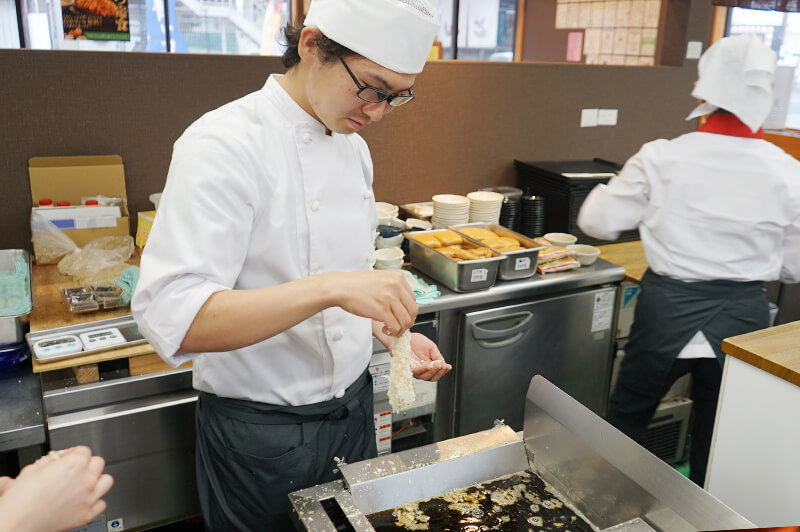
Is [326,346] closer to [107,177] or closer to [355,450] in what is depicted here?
[355,450]

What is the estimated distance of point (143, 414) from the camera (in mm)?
1950

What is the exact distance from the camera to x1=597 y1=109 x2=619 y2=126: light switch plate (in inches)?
145

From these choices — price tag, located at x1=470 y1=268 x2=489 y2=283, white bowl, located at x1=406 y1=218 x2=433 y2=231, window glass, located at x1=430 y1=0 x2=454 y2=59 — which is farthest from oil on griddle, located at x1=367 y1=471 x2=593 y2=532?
window glass, located at x1=430 y1=0 x2=454 y2=59

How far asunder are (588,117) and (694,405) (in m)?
1.72

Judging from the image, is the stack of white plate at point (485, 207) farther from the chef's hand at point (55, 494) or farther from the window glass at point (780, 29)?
the window glass at point (780, 29)

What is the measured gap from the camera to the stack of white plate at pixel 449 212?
2973 millimetres

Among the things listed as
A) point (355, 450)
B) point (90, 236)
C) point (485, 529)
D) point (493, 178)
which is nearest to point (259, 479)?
point (355, 450)

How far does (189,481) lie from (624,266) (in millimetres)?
1985

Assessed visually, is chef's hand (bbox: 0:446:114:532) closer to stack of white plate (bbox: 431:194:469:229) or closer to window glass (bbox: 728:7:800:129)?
stack of white plate (bbox: 431:194:469:229)

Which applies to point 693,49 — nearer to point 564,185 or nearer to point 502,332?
point 564,185

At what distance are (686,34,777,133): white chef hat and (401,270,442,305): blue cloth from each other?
45.6 inches

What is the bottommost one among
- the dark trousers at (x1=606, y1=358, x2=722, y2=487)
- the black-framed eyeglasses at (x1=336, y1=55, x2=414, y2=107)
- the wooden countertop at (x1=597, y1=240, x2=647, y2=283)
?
the dark trousers at (x1=606, y1=358, x2=722, y2=487)

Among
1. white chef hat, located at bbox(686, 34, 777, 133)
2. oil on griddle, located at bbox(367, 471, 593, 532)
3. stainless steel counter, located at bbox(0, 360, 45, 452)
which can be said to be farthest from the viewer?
white chef hat, located at bbox(686, 34, 777, 133)

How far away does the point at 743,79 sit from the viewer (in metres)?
2.25
